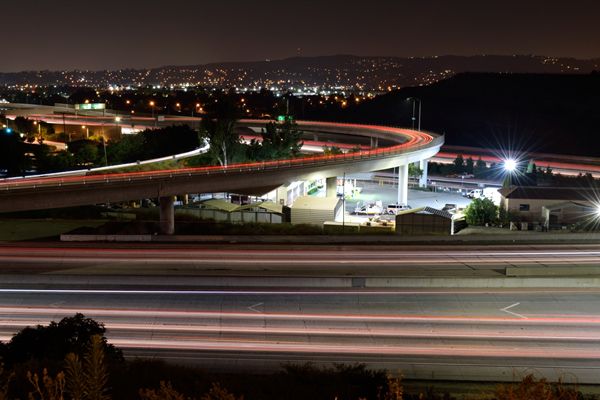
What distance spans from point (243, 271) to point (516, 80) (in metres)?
143

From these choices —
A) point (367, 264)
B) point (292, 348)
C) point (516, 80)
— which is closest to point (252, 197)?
point (367, 264)

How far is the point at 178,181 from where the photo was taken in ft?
103

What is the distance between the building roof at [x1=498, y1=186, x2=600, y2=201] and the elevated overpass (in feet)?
32.4

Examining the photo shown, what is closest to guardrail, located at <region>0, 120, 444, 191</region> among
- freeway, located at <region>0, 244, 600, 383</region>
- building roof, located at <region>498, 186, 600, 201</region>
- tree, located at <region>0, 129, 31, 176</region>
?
freeway, located at <region>0, 244, 600, 383</region>

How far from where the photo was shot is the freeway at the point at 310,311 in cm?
1402

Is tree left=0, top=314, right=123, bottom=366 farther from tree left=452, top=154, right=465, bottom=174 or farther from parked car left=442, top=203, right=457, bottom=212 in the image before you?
tree left=452, top=154, right=465, bottom=174

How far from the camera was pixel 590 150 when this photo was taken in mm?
96062

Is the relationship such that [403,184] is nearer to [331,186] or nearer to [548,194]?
[331,186]

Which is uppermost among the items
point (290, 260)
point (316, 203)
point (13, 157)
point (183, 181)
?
point (13, 157)

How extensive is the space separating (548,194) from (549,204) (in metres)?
0.82

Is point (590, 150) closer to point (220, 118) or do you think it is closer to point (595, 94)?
point (595, 94)

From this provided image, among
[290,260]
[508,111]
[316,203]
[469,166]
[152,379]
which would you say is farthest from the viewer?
[508,111]

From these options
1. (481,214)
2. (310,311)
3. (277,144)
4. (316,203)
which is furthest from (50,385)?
(277,144)

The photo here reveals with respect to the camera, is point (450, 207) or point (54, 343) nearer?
point (54, 343)
